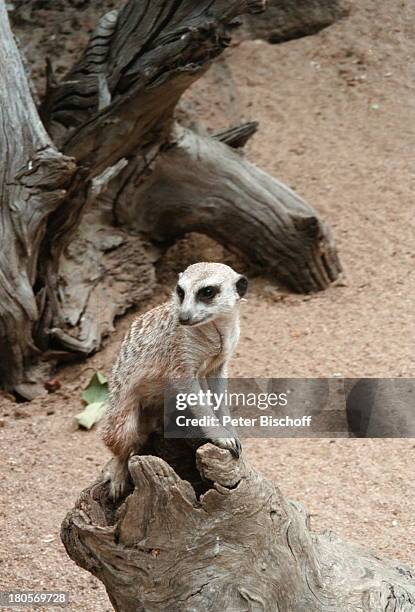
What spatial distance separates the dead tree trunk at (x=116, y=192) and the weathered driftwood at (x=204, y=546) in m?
2.01

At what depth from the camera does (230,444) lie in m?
2.26

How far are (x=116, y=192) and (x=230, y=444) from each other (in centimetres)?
279

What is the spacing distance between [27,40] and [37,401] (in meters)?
2.91

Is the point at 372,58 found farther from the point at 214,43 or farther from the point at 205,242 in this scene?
the point at 214,43

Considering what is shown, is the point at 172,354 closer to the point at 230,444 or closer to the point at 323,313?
the point at 230,444

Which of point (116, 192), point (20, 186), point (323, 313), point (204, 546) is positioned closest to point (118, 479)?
point (204, 546)

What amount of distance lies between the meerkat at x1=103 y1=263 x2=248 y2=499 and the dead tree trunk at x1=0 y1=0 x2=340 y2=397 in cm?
155

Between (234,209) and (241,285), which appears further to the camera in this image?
(234,209)

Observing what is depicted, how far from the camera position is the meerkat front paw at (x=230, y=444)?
2221 millimetres

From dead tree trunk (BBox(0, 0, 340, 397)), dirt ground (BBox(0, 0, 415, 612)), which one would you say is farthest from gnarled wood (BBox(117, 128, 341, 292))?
dirt ground (BBox(0, 0, 415, 612))

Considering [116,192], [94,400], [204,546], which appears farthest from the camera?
[116,192]

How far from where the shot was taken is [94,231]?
489cm

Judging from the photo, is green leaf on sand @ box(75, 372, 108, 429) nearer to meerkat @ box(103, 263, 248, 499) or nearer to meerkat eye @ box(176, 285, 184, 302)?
meerkat @ box(103, 263, 248, 499)

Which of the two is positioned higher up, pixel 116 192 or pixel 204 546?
pixel 204 546
